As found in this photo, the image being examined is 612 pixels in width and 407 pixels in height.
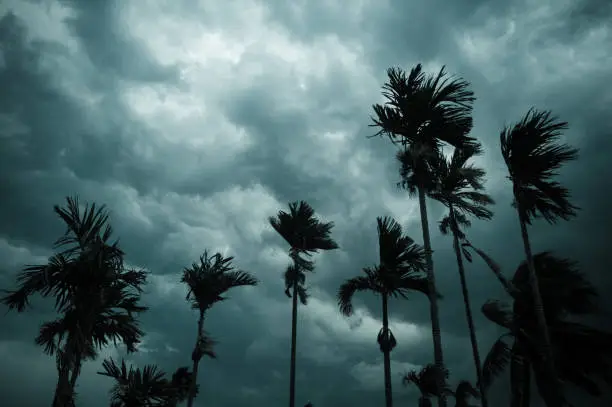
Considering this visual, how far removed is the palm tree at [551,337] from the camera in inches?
518

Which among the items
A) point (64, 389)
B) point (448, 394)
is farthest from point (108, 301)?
point (448, 394)

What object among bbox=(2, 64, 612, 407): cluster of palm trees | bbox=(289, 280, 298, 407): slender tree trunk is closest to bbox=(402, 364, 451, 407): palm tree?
bbox=(2, 64, 612, 407): cluster of palm trees

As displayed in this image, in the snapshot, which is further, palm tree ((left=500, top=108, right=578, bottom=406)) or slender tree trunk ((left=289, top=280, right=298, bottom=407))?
slender tree trunk ((left=289, top=280, right=298, bottom=407))

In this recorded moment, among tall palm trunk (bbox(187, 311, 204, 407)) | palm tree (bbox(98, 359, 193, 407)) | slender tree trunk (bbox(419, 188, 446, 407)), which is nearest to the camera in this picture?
palm tree (bbox(98, 359, 193, 407))

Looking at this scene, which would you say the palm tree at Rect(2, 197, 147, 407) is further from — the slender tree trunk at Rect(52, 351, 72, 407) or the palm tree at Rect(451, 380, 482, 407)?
the palm tree at Rect(451, 380, 482, 407)

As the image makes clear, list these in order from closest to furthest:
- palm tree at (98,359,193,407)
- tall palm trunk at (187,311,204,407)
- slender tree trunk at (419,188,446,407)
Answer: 1. palm tree at (98,359,193,407)
2. slender tree trunk at (419,188,446,407)
3. tall palm trunk at (187,311,204,407)

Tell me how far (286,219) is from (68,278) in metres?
16.6

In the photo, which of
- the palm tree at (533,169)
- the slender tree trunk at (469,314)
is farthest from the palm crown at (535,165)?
the slender tree trunk at (469,314)

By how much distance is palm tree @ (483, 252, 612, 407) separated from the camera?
43.2 feet

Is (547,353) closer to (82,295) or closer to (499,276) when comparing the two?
(499,276)

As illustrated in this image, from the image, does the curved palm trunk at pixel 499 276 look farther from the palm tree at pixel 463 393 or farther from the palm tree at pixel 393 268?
the palm tree at pixel 463 393

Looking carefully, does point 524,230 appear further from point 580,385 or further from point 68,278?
point 68,278

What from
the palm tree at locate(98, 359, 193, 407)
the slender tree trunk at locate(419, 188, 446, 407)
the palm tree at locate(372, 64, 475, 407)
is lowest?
the palm tree at locate(98, 359, 193, 407)

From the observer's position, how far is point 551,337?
14.2 meters
